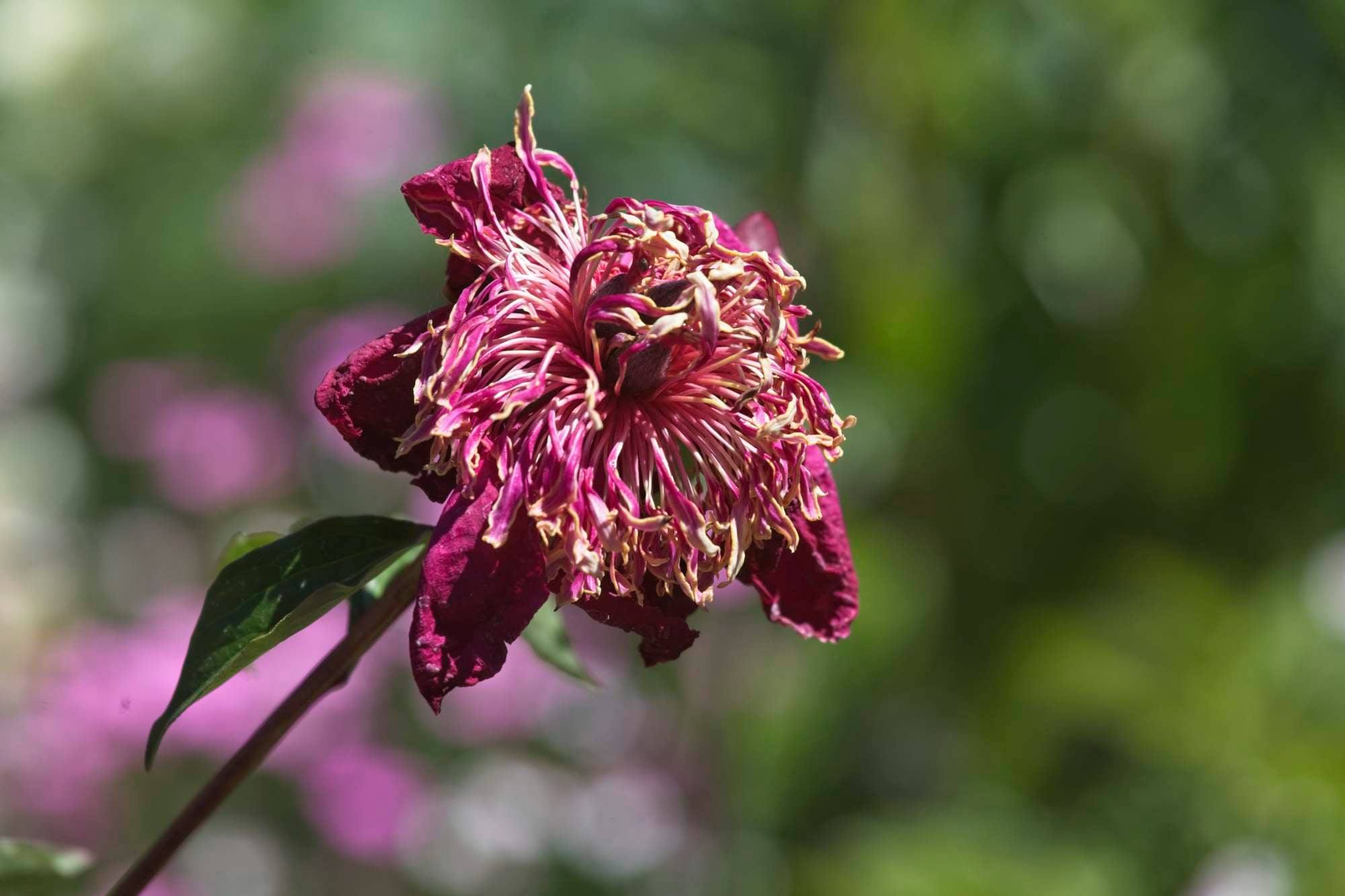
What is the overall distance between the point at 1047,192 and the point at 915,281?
32cm

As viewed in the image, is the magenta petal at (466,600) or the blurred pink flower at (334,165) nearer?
the magenta petal at (466,600)

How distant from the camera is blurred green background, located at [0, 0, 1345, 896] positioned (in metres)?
2.13

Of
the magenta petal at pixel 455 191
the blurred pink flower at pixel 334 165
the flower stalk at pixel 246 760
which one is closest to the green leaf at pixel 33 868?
the flower stalk at pixel 246 760

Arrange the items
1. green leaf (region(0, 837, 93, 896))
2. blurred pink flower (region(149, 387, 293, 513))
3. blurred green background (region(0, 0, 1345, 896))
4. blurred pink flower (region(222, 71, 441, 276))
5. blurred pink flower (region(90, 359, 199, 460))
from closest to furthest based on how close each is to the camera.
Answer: green leaf (region(0, 837, 93, 896)) → blurred green background (region(0, 0, 1345, 896)) → blurred pink flower (region(149, 387, 293, 513)) → blurred pink flower (region(90, 359, 199, 460)) → blurred pink flower (region(222, 71, 441, 276))

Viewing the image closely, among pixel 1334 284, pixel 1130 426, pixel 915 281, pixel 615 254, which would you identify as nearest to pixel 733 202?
pixel 915 281

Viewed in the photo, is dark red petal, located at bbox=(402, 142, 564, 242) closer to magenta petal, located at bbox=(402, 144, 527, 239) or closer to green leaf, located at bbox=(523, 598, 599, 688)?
magenta petal, located at bbox=(402, 144, 527, 239)

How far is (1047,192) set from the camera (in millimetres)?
2387

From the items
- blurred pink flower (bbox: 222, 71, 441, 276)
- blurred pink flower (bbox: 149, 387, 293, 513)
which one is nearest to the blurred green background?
blurred pink flower (bbox: 149, 387, 293, 513)

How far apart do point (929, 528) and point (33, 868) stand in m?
1.88

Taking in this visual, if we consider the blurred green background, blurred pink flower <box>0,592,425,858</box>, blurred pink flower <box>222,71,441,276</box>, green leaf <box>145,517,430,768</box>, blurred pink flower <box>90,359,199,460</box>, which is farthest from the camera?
blurred pink flower <box>222,71,441,276</box>

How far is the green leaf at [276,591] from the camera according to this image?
0.65 m

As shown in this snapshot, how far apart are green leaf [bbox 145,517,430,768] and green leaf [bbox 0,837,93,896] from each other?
0.18 meters

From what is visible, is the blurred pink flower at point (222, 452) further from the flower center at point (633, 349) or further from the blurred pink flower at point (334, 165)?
the flower center at point (633, 349)

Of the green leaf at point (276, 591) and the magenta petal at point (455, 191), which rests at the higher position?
the magenta petal at point (455, 191)
